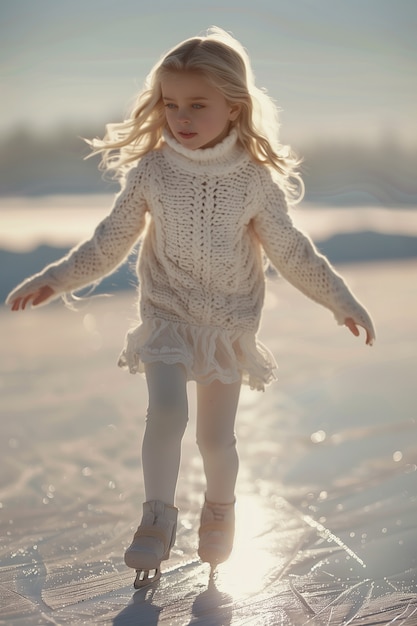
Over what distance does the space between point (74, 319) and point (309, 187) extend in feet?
26.2

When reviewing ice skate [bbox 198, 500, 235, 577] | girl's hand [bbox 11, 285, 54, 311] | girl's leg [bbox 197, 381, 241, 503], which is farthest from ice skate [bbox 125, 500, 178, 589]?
girl's hand [bbox 11, 285, 54, 311]

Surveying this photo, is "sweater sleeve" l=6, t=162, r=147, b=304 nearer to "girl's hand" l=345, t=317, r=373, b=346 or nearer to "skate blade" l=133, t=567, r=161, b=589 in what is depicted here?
"girl's hand" l=345, t=317, r=373, b=346

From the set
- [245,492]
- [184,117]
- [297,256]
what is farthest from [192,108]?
[245,492]

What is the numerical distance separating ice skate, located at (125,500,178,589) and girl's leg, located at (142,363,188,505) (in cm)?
4

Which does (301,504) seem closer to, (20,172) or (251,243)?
(251,243)

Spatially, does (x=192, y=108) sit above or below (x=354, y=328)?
above

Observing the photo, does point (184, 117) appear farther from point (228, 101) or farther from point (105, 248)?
point (105, 248)

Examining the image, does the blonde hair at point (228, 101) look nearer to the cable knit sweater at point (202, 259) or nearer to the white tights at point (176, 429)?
the cable knit sweater at point (202, 259)

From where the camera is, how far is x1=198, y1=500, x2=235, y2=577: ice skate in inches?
110

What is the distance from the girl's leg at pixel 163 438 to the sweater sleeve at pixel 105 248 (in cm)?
47

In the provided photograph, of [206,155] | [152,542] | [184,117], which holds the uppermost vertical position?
[184,117]

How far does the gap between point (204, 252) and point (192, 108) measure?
1.40ft

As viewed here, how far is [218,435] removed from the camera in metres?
2.94

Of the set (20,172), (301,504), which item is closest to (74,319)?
(301,504)
